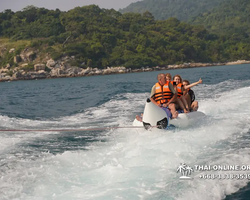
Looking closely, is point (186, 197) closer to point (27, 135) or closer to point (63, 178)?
point (63, 178)

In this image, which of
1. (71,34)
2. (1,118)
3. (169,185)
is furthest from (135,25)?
(169,185)

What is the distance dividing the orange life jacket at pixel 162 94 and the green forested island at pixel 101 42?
47.9 metres

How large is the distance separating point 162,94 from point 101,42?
58309 mm

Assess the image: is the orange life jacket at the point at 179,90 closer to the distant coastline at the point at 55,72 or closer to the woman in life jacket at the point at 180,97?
the woman in life jacket at the point at 180,97

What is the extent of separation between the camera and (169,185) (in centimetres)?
362

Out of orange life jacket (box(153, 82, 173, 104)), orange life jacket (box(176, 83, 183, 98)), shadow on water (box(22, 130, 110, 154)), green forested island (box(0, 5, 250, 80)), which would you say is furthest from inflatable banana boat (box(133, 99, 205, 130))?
green forested island (box(0, 5, 250, 80))

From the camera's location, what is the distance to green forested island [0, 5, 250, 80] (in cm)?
5728

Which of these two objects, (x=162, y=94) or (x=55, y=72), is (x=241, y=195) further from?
(x=55, y=72)

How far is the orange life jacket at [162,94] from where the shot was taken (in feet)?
20.9

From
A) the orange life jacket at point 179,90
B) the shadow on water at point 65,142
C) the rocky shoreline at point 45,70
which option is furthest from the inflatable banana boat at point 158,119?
the rocky shoreline at point 45,70

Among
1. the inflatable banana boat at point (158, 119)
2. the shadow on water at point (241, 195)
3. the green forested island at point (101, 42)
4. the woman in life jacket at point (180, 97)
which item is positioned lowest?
the shadow on water at point (241, 195)

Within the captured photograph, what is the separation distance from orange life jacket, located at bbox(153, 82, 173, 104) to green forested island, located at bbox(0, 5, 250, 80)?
4787 cm

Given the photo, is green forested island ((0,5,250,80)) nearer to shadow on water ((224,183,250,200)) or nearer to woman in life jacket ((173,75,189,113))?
woman in life jacket ((173,75,189,113))

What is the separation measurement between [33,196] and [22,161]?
121cm
